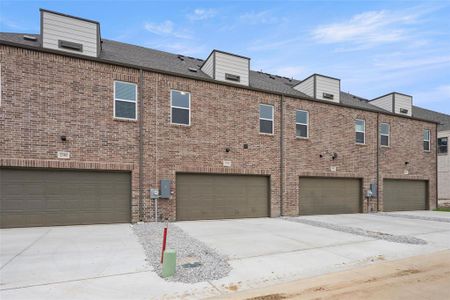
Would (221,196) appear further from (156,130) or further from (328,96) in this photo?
(328,96)

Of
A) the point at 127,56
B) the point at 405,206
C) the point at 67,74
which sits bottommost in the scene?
the point at 405,206

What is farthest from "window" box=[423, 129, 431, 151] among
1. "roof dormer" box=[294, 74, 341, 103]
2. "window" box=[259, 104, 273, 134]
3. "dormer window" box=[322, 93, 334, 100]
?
"window" box=[259, 104, 273, 134]

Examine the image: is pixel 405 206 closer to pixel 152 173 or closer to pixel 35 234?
pixel 152 173

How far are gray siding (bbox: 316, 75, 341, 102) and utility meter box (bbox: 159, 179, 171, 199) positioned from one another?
33.0ft

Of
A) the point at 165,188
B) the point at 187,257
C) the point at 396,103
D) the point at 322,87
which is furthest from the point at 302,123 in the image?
the point at 187,257

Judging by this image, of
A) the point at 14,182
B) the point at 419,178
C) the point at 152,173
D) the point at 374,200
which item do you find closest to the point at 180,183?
the point at 152,173

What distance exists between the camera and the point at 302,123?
16.3m

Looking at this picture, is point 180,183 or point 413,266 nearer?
point 413,266

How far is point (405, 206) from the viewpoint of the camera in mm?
20047

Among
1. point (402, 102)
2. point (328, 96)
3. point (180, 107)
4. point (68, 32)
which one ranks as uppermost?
point (68, 32)

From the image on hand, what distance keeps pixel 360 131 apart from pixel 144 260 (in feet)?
51.4

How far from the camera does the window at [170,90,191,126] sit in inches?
516

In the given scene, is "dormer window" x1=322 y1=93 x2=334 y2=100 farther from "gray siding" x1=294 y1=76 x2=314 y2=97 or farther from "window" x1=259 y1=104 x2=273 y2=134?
"window" x1=259 y1=104 x2=273 y2=134

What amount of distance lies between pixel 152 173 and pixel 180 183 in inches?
53.6
